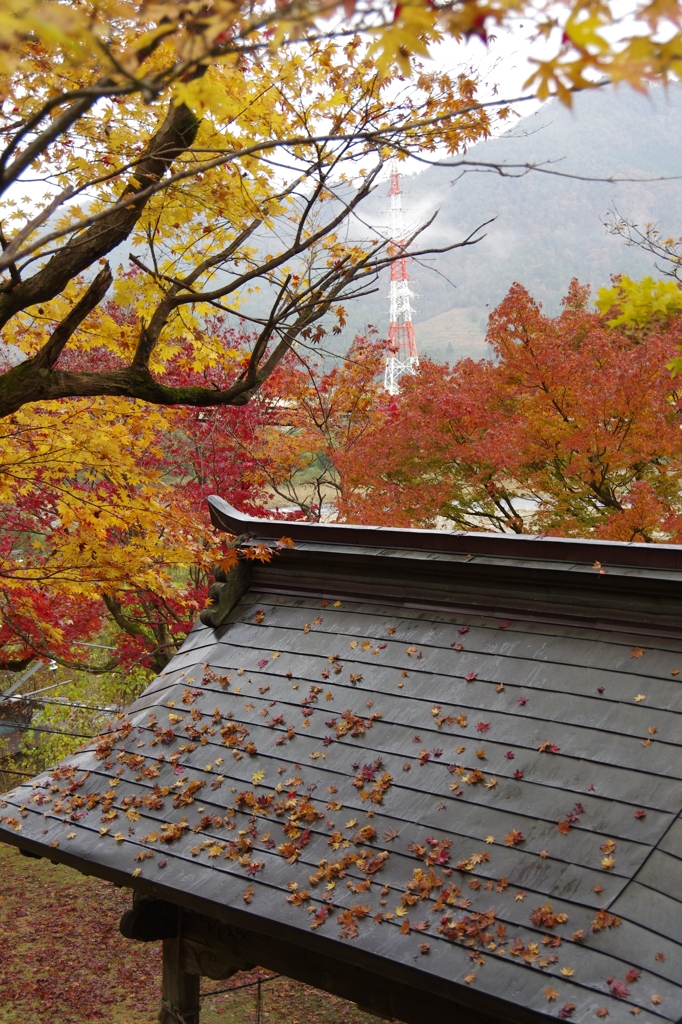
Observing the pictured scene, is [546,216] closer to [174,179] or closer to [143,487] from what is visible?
[143,487]

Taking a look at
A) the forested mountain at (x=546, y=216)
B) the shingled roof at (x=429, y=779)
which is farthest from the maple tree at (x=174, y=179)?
the forested mountain at (x=546, y=216)

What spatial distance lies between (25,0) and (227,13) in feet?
1.65

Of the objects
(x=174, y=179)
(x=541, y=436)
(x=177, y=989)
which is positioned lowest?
(x=177, y=989)

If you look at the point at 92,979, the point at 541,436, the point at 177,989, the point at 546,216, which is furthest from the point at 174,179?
the point at 546,216

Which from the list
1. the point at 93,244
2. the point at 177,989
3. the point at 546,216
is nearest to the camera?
the point at 93,244

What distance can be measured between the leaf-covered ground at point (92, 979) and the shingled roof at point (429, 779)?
22.0 ft

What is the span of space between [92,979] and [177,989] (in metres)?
6.97

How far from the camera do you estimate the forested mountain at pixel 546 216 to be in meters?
63.3

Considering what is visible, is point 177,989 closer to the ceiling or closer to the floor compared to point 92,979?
closer to the ceiling

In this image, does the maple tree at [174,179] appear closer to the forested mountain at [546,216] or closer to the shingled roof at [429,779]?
the shingled roof at [429,779]

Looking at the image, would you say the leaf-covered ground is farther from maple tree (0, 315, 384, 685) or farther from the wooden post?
the wooden post

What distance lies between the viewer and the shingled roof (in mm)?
3225

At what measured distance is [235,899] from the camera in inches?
156

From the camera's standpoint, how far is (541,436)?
10617mm
